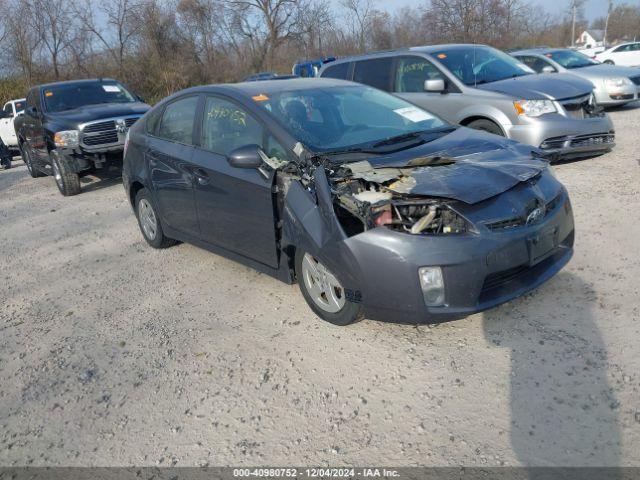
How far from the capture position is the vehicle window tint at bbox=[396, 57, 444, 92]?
25.8ft

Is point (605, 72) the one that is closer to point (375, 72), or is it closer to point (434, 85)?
point (375, 72)

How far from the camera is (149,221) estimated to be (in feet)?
18.8

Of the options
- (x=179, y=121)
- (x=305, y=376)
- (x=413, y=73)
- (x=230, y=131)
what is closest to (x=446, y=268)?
(x=305, y=376)

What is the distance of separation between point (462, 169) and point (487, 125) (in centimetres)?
417

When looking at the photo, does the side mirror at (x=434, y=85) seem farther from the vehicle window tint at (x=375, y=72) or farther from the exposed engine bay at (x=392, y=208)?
the exposed engine bay at (x=392, y=208)

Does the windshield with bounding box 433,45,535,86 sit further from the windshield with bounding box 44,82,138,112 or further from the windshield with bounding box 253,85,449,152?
the windshield with bounding box 44,82,138,112

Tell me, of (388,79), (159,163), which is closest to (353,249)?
(159,163)

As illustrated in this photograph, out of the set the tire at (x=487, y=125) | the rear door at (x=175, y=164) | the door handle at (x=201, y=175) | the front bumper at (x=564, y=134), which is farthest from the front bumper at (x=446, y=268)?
the tire at (x=487, y=125)

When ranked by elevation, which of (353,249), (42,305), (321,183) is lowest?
(42,305)

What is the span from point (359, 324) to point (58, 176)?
752cm

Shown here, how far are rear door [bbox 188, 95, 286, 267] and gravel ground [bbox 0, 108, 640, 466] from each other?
491mm

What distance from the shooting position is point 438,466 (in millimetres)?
2461

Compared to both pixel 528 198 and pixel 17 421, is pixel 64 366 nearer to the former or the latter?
pixel 17 421

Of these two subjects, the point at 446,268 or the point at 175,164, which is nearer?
the point at 446,268
